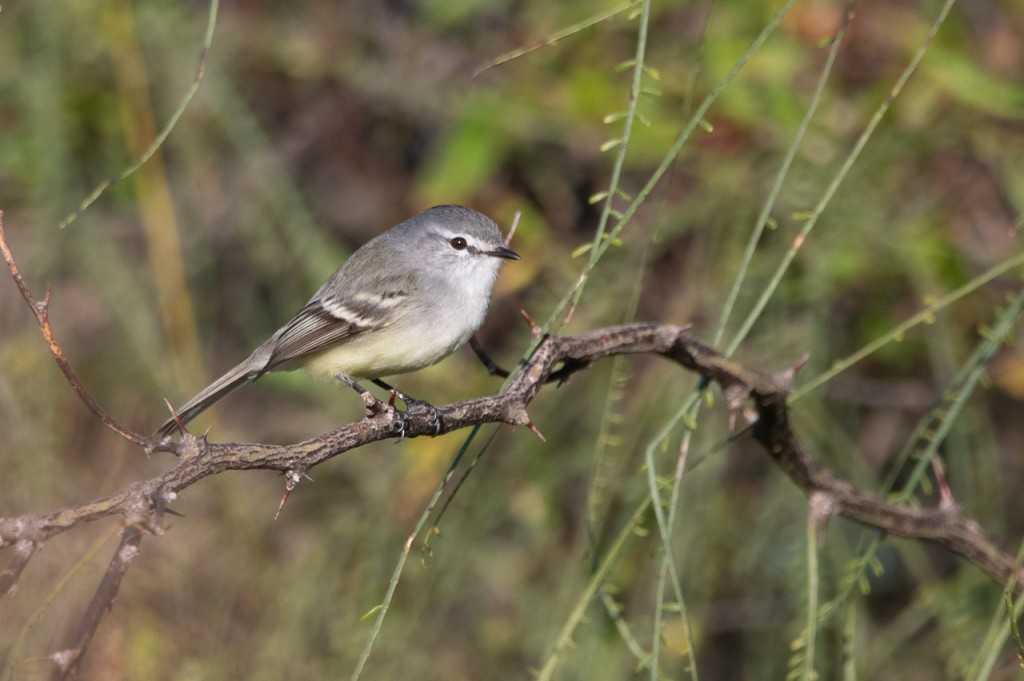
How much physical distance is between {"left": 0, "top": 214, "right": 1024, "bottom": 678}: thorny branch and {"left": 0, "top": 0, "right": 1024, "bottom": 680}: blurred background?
861mm

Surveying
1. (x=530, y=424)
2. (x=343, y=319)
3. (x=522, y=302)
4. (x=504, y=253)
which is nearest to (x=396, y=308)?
(x=343, y=319)

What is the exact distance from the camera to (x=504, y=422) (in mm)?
1835

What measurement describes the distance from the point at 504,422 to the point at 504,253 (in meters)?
1.47

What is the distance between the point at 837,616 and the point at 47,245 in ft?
9.31

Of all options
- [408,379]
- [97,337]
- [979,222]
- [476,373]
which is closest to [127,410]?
[97,337]

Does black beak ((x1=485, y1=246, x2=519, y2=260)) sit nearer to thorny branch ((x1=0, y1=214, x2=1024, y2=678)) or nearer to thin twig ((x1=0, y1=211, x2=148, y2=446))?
thorny branch ((x1=0, y1=214, x2=1024, y2=678))

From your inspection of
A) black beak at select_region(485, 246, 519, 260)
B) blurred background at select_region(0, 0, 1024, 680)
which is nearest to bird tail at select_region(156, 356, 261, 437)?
blurred background at select_region(0, 0, 1024, 680)

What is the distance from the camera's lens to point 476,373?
4.11m

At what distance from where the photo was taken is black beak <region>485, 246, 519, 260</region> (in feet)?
10.5

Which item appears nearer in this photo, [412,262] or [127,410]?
[412,262]

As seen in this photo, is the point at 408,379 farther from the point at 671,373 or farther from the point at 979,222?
the point at 979,222

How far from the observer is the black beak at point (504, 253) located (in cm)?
321

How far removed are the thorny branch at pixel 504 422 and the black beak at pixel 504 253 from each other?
2.83 feet

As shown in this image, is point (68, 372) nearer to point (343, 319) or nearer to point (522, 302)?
point (343, 319)
